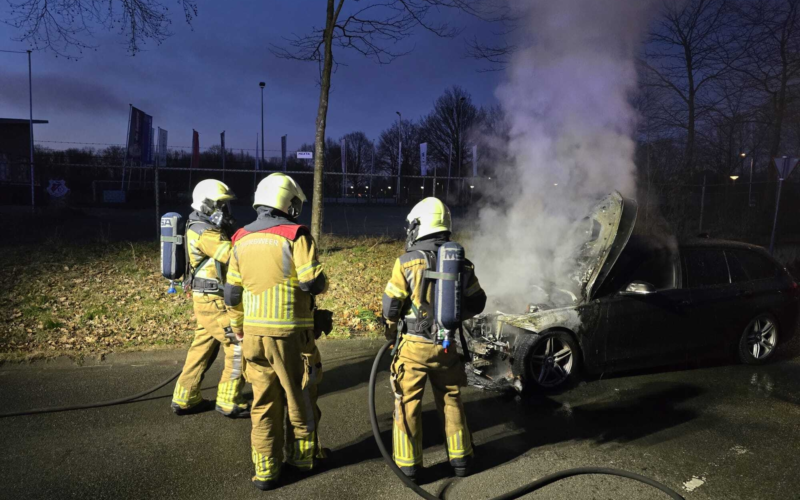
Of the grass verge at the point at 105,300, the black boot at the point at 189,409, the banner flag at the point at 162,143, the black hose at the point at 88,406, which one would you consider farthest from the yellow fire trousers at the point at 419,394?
the banner flag at the point at 162,143

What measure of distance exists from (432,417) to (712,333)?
3577mm

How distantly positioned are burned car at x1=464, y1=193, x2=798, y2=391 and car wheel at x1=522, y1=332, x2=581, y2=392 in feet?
0.03

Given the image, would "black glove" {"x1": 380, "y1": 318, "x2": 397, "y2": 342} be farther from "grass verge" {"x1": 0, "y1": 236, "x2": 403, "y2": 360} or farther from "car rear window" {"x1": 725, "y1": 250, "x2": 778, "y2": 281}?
"car rear window" {"x1": 725, "y1": 250, "x2": 778, "y2": 281}

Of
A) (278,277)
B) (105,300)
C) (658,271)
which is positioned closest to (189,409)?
(278,277)

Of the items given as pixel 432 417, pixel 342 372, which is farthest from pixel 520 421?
pixel 342 372

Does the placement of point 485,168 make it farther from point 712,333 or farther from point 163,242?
point 163,242

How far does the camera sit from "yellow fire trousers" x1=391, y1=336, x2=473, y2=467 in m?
3.45

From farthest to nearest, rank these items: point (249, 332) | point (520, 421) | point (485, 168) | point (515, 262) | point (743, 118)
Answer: point (743, 118) < point (485, 168) < point (515, 262) < point (520, 421) < point (249, 332)

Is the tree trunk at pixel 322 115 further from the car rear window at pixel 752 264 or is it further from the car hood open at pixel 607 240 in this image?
the car rear window at pixel 752 264

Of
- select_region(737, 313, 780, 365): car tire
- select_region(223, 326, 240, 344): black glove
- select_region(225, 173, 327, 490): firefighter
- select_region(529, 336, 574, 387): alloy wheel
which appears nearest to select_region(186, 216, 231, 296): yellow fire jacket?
select_region(223, 326, 240, 344): black glove

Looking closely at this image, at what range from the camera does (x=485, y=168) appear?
9.57m

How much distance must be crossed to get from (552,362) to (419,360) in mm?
2356

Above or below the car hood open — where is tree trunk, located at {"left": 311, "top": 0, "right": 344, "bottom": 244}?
above

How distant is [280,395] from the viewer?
11.6 feet
